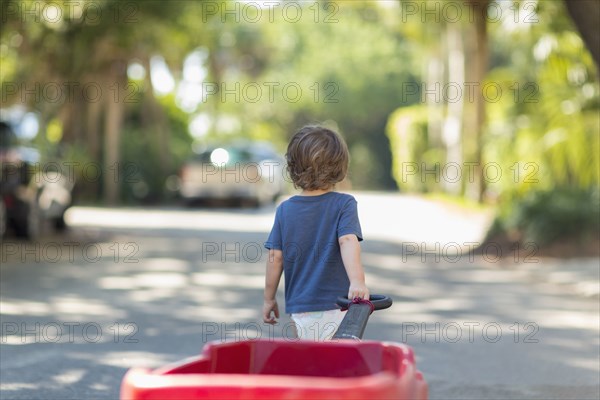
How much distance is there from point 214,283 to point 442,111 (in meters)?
27.2

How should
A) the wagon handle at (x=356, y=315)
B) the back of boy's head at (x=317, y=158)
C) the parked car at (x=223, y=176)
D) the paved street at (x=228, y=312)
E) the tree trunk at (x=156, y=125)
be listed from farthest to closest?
the tree trunk at (x=156, y=125) → the parked car at (x=223, y=176) → the paved street at (x=228, y=312) → the back of boy's head at (x=317, y=158) → the wagon handle at (x=356, y=315)

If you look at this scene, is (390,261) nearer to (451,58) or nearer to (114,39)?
(114,39)

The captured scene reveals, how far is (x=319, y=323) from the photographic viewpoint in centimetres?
498

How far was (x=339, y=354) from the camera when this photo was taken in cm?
369

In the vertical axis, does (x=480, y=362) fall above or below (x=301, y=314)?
below

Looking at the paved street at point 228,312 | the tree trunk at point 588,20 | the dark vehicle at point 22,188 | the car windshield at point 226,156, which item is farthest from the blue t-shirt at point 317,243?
the car windshield at point 226,156

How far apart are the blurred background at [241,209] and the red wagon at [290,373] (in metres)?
3.42

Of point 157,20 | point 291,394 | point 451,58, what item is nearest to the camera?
point 291,394

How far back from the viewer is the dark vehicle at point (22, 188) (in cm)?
1598

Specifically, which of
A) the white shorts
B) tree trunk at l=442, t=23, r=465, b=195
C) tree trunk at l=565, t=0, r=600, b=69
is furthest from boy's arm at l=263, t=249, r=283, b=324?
tree trunk at l=442, t=23, r=465, b=195

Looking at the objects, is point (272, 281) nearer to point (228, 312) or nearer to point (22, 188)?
point (228, 312)

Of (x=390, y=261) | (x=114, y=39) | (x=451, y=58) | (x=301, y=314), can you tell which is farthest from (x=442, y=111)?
(x=301, y=314)

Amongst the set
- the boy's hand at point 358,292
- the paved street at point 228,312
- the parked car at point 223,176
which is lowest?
the paved street at point 228,312

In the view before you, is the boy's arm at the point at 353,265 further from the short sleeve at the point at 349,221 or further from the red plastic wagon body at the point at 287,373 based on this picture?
the red plastic wagon body at the point at 287,373
